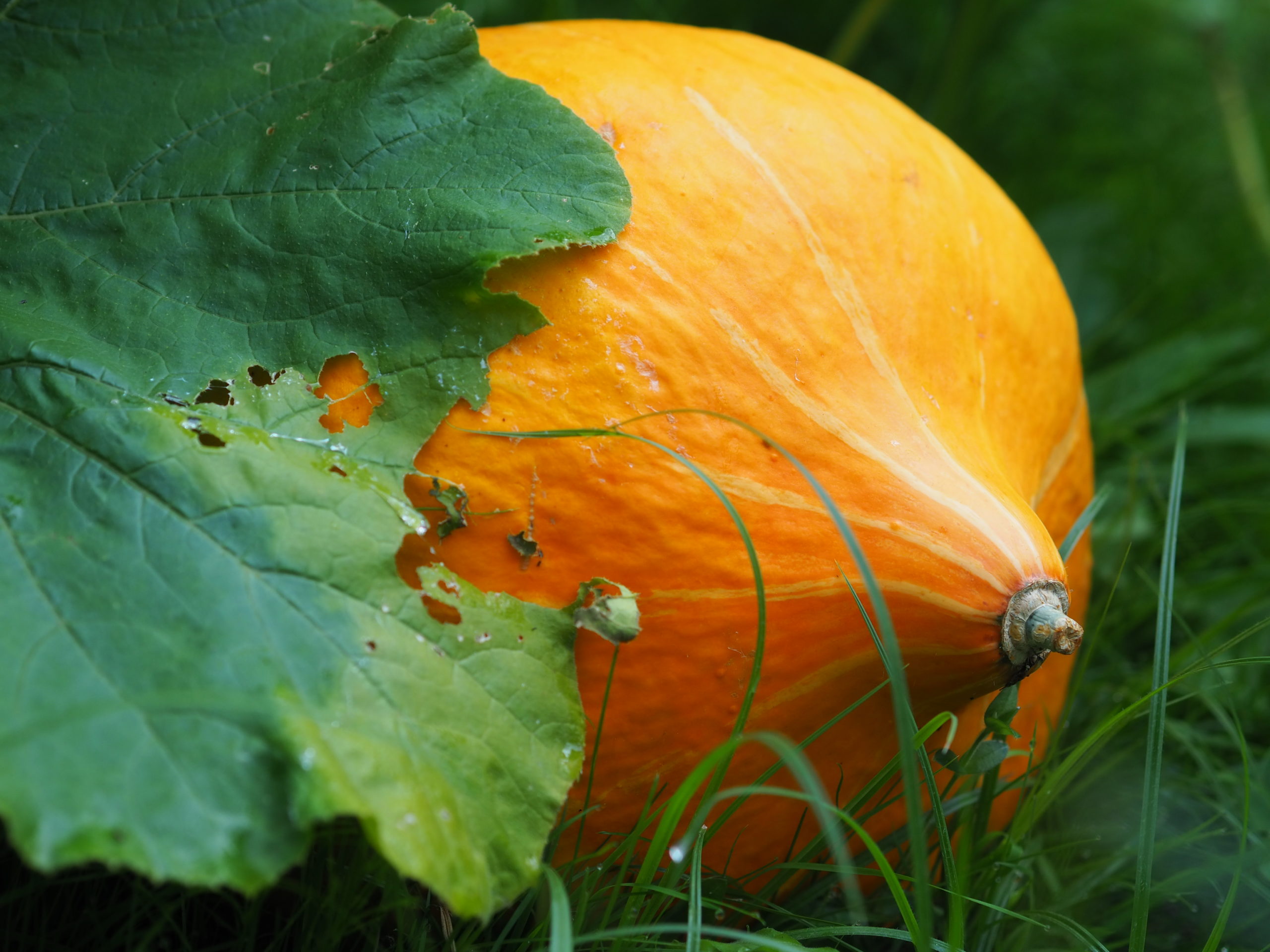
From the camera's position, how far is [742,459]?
4.02 ft

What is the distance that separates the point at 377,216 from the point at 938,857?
1.09 meters

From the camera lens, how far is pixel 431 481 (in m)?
1.18

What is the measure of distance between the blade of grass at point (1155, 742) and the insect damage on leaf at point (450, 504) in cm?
76

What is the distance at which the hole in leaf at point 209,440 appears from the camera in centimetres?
111

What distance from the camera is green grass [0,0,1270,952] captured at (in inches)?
44.5

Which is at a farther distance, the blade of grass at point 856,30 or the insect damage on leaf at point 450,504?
the blade of grass at point 856,30

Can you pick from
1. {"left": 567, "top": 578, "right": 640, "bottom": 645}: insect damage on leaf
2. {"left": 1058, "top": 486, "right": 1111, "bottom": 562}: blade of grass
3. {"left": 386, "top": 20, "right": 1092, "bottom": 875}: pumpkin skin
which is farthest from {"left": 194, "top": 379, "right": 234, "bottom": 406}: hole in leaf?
{"left": 1058, "top": 486, "right": 1111, "bottom": 562}: blade of grass

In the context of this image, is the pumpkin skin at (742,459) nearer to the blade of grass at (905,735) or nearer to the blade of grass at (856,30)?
the blade of grass at (905,735)

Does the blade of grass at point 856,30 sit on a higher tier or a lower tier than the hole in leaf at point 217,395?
higher

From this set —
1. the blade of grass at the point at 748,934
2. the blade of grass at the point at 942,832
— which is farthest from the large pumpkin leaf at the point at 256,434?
the blade of grass at the point at 942,832

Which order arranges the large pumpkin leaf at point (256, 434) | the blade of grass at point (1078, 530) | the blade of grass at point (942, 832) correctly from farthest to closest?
the blade of grass at point (1078, 530) → the blade of grass at point (942, 832) → the large pumpkin leaf at point (256, 434)

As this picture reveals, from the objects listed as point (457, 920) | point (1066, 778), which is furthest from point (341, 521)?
point (1066, 778)

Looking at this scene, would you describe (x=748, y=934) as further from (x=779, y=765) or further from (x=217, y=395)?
(x=217, y=395)

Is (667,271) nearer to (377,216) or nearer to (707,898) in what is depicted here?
(377,216)
